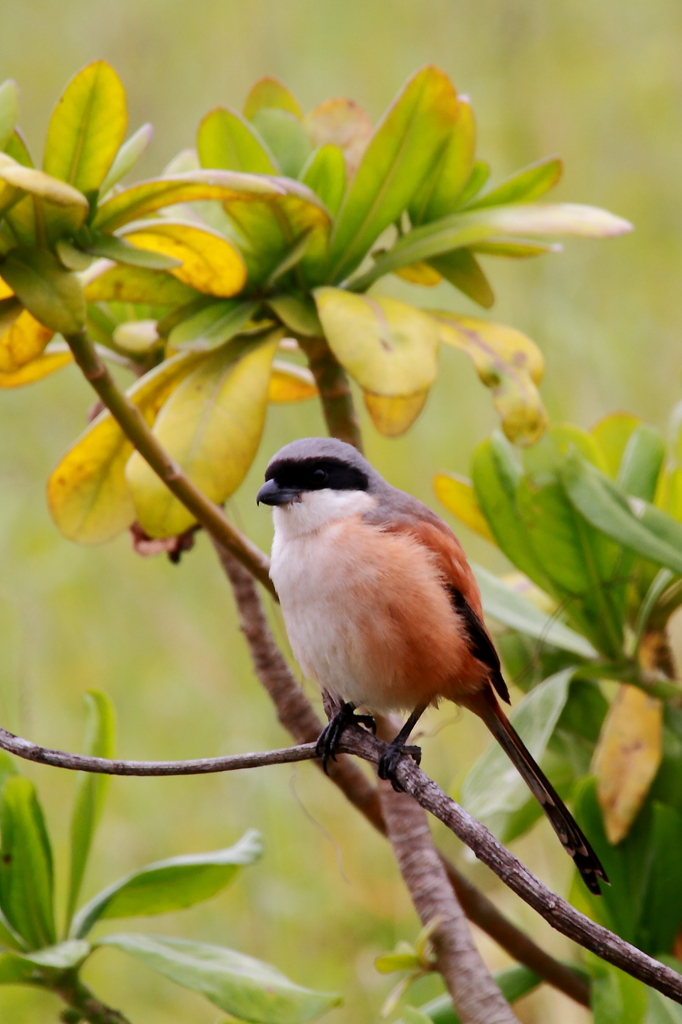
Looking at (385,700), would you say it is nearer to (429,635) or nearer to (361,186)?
(429,635)

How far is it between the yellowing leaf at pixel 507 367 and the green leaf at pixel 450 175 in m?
0.17

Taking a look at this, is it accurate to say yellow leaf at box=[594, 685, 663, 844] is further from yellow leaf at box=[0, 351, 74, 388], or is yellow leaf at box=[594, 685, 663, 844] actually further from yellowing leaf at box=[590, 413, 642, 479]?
yellow leaf at box=[0, 351, 74, 388]

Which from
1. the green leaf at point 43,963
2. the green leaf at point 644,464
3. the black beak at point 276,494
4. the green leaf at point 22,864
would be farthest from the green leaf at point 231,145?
the green leaf at point 43,963

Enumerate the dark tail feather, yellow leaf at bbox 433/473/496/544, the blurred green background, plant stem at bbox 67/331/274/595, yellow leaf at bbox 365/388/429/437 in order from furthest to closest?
the blurred green background
yellow leaf at bbox 433/473/496/544
yellow leaf at bbox 365/388/429/437
the dark tail feather
plant stem at bbox 67/331/274/595

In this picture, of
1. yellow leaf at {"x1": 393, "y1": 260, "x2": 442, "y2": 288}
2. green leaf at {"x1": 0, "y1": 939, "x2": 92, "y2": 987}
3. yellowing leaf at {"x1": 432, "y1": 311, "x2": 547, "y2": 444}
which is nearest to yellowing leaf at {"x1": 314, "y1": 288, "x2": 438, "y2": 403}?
yellowing leaf at {"x1": 432, "y1": 311, "x2": 547, "y2": 444}

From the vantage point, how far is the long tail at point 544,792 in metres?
1.36

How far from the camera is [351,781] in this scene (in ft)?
5.02

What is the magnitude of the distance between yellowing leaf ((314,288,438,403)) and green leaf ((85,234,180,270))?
24 centimetres

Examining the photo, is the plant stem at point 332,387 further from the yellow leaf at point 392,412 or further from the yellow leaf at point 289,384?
the yellow leaf at point 289,384

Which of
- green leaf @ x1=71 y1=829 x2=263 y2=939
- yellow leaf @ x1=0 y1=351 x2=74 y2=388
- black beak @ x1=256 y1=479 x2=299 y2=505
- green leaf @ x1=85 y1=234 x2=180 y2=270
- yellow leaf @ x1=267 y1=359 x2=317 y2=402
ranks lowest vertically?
green leaf @ x1=71 y1=829 x2=263 y2=939

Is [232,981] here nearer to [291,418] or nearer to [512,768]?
[512,768]

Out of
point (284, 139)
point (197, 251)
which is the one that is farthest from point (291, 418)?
point (197, 251)

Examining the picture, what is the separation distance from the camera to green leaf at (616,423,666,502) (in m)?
1.62

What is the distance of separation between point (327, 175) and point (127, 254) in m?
0.44
